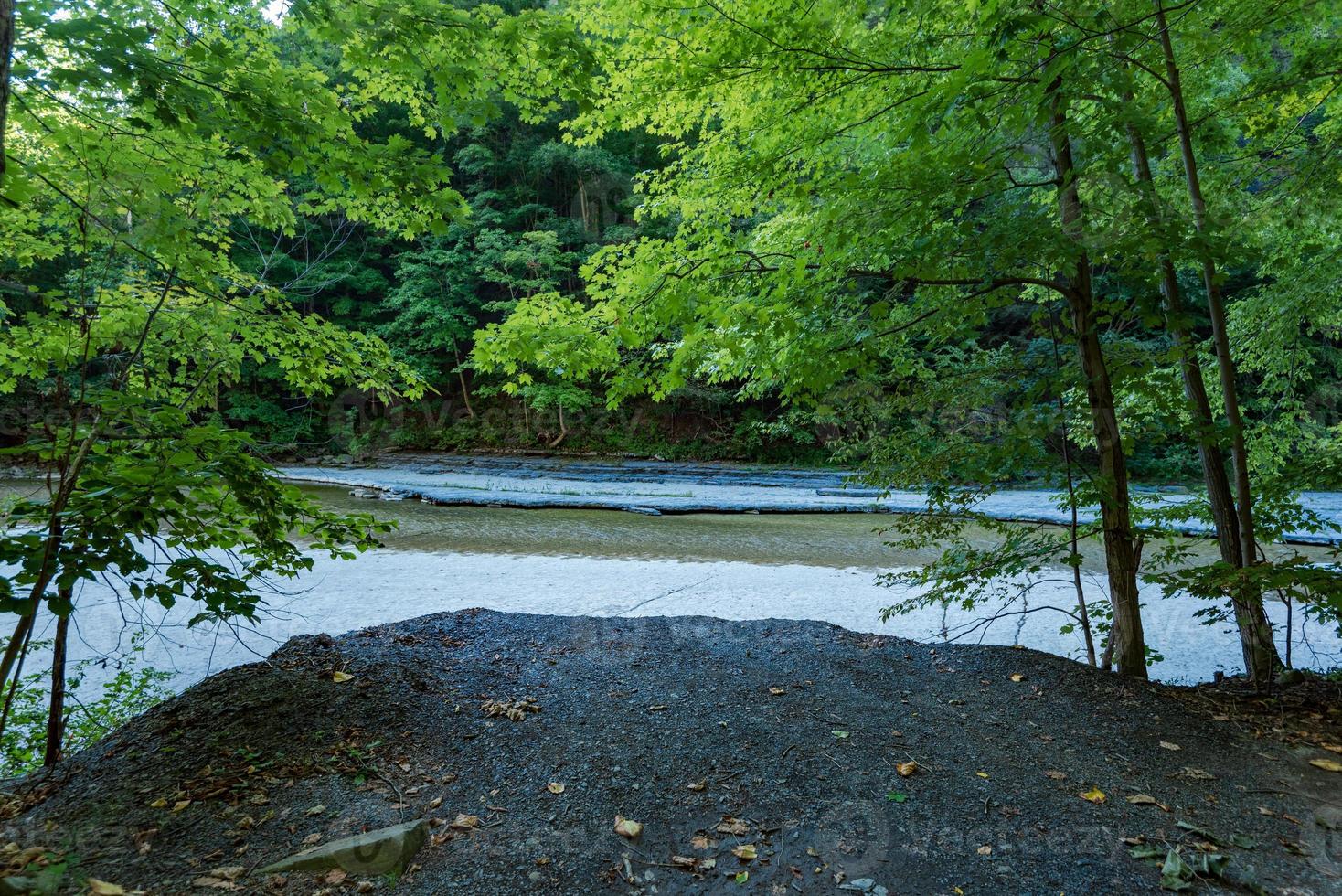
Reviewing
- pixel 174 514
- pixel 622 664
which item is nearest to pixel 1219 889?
pixel 622 664

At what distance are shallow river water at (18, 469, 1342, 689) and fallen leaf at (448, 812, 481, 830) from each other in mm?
1356

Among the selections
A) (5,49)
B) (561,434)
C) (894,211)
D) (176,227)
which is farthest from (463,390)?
(5,49)

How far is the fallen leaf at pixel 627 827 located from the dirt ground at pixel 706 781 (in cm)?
4

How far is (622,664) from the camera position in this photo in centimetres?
376

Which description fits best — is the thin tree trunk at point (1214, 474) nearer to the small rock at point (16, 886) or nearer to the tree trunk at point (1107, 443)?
the tree trunk at point (1107, 443)

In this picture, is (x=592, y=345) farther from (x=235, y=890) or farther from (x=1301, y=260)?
(x=1301, y=260)

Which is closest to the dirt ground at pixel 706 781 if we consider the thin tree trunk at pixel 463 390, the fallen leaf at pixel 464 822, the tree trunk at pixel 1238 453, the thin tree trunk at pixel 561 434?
the fallen leaf at pixel 464 822

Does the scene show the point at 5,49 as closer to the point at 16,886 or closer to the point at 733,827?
the point at 16,886

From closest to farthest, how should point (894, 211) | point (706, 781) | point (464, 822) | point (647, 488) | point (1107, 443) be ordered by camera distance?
point (464, 822), point (706, 781), point (894, 211), point (1107, 443), point (647, 488)

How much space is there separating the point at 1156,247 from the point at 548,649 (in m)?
3.81

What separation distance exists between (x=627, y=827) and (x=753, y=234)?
3.35m

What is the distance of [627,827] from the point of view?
7.19 ft

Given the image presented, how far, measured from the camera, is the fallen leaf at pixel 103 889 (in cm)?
164

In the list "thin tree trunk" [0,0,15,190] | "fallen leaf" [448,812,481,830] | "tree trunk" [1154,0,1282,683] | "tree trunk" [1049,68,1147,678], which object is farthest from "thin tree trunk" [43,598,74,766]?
"tree trunk" [1154,0,1282,683]
